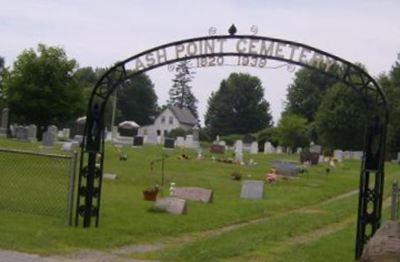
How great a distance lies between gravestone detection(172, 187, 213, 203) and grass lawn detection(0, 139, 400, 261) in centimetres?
41

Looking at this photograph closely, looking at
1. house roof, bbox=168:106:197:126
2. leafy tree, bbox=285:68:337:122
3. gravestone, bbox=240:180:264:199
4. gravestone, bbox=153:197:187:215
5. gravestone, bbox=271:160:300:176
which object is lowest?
gravestone, bbox=153:197:187:215

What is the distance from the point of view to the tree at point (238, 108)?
4390 inches

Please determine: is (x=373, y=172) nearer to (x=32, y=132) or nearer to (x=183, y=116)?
(x=32, y=132)

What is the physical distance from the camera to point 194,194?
19594 mm

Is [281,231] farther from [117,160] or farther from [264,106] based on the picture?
[264,106]

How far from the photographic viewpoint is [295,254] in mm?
11922

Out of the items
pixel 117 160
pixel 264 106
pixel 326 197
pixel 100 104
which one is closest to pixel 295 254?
pixel 100 104

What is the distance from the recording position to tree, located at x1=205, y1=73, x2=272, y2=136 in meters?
112

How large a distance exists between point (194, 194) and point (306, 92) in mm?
91032

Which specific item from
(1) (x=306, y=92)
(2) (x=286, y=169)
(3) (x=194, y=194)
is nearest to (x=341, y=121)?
(2) (x=286, y=169)

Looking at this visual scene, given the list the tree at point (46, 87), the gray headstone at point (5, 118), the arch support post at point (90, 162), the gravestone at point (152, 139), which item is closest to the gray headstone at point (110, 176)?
the arch support post at point (90, 162)

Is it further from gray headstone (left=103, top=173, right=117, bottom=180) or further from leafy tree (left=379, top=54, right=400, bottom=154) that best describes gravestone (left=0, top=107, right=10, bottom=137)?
leafy tree (left=379, top=54, right=400, bottom=154)

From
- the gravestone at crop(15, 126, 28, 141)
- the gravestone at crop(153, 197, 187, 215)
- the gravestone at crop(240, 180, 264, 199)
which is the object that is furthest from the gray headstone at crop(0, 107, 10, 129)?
the gravestone at crop(153, 197, 187, 215)

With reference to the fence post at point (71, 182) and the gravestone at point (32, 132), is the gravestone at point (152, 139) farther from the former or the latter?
the fence post at point (71, 182)
